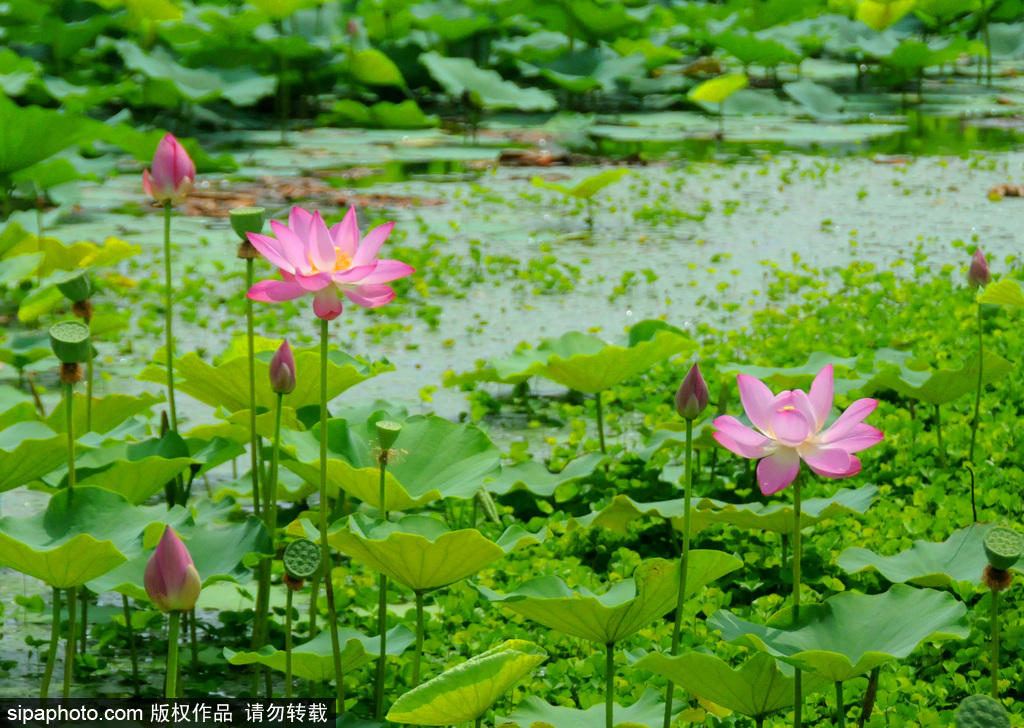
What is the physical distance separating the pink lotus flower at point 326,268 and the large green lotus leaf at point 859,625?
60cm

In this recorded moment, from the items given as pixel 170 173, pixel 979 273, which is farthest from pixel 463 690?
pixel 979 273

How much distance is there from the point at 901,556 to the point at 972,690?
237mm

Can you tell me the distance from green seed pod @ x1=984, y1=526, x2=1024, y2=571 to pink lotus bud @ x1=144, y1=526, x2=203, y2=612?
89 centimetres

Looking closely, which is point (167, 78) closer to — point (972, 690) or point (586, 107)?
point (586, 107)

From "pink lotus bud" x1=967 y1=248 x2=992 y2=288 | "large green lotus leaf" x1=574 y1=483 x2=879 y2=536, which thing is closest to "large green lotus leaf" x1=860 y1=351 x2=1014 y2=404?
"pink lotus bud" x1=967 y1=248 x2=992 y2=288

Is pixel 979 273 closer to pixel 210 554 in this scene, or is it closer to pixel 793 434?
pixel 793 434

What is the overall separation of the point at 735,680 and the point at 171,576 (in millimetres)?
668

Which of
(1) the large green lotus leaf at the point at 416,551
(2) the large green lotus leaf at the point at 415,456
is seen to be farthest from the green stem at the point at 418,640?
(2) the large green lotus leaf at the point at 415,456

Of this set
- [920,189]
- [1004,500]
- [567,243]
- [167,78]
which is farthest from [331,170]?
[1004,500]

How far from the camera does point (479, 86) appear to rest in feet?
23.7

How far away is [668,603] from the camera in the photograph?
5.07ft

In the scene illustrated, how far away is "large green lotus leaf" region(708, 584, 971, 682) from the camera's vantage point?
147 cm

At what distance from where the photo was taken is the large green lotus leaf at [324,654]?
64.2 inches

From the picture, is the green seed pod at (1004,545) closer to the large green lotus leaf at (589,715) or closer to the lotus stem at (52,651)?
the large green lotus leaf at (589,715)
